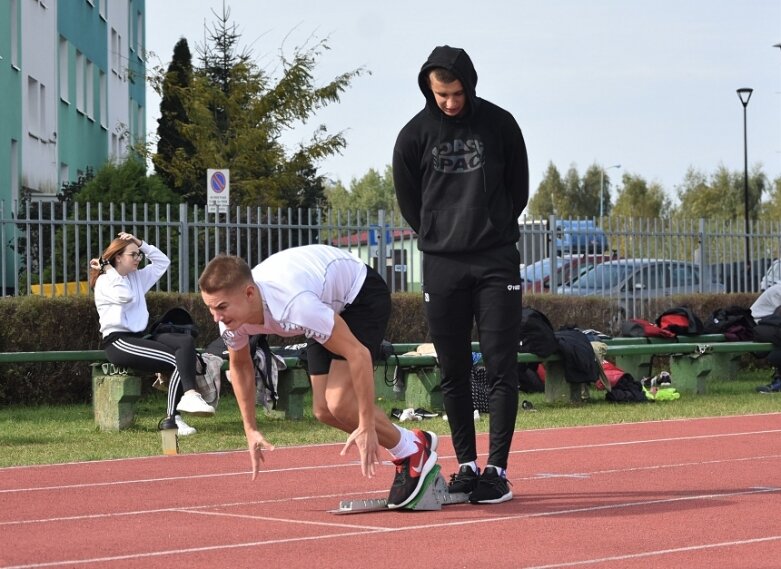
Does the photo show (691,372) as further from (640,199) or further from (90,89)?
(640,199)

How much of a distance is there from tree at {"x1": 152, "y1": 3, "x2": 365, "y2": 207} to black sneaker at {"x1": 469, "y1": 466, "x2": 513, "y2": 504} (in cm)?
2362

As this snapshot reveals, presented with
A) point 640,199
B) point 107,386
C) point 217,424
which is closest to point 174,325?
point 107,386

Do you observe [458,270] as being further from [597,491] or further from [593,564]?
[593,564]

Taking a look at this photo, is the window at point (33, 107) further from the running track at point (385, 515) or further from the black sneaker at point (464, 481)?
the black sneaker at point (464, 481)

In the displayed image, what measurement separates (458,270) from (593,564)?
234cm

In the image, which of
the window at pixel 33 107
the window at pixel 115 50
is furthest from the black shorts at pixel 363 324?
the window at pixel 115 50

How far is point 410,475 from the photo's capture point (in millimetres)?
7395

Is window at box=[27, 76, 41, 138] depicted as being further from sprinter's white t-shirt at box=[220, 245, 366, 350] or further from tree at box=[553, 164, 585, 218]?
tree at box=[553, 164, 585, 218]

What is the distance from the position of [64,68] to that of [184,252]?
21103mm

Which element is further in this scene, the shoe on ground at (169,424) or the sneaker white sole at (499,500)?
the shoe on ground at (169,424)

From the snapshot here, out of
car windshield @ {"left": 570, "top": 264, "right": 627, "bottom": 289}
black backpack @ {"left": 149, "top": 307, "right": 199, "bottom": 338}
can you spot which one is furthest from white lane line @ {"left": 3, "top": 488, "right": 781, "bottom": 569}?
car windshield @ {"left": 570, "top": 264, "right": 627, "bottom": 289}

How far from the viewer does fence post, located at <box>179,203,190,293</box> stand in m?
17.5

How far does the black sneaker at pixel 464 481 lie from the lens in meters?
7.86

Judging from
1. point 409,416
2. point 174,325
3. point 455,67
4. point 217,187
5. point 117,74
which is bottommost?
point 409,416
